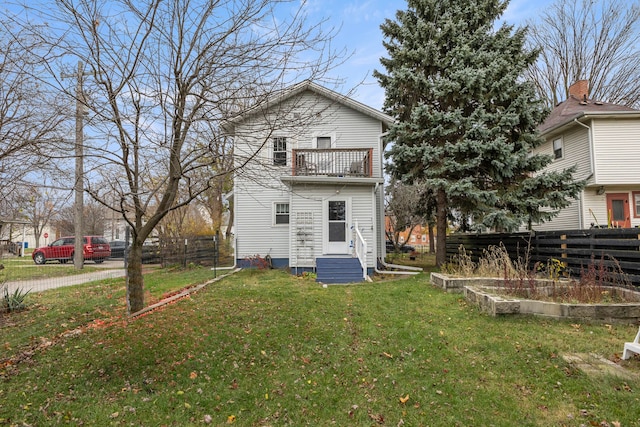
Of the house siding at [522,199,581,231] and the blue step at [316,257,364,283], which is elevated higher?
the house siding at [522,199,581,231]

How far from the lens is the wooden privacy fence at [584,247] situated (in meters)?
6.43

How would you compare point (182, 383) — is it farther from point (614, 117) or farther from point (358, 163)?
point (614, 117)

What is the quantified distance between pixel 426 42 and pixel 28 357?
13.1 m

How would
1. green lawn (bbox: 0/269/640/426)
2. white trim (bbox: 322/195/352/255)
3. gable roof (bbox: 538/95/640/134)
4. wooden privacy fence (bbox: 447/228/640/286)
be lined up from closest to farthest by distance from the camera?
green lawn (bbox: 0/269/640/426) → wooden privacy fence (bbox: 447/228/640/286) → white trim (bbox: 322/195/352/255) → gable roof (bbox: 538/95/640/134)

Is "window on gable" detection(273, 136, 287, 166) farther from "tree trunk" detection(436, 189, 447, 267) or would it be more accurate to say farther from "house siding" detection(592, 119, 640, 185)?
"house siding" detection(592, 119, 640, 185)

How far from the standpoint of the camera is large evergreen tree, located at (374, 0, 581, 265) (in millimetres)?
10430

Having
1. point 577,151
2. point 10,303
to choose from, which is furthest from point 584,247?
point 10,303

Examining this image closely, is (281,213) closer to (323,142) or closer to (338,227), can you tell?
(338,227)

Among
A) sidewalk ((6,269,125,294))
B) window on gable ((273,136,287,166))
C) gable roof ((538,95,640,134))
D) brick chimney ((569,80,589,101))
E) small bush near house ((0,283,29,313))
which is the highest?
brick chimney ((569,80,589,101))

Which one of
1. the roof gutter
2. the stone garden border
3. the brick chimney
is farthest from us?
the brick chimney

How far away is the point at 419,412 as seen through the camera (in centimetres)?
324

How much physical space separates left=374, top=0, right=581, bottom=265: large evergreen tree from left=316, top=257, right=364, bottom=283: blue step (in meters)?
3.46

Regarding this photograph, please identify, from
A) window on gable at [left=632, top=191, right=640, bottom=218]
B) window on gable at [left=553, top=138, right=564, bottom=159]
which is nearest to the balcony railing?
window on gable at [left=553, top=138, right=564, bottom=159]

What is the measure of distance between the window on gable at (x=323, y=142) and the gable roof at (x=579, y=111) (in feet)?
25.7
